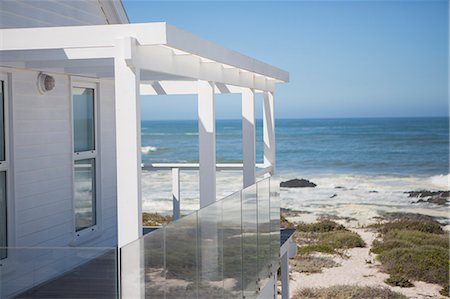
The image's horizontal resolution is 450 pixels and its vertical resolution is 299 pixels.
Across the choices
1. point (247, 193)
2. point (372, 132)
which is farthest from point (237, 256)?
point (372, 132)

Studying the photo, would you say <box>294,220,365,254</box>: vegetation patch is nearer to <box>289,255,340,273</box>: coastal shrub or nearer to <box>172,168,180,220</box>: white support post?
<box>289,255,340,273</box>: coastal shrub

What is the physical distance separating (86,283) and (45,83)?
3.41 m

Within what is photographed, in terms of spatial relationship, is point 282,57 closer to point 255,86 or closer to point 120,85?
point 255,86

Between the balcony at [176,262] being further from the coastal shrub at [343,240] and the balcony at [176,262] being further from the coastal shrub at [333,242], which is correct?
the coastal shrub at [343,240]

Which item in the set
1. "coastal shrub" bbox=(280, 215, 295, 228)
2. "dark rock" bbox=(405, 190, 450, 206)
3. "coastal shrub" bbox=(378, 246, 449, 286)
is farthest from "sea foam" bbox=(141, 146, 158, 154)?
"coastal shrub" bbox=(378, 246, 449, 286)

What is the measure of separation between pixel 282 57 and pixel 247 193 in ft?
130

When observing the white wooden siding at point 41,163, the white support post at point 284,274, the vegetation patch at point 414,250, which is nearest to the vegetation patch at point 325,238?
the vegetation patch at point 414,250

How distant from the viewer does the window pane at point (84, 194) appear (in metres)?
8.41

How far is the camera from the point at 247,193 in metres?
7.67

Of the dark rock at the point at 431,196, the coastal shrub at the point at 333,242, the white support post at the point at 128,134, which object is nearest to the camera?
the white support post at the point at 128,134

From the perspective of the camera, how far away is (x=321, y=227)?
33.1 m

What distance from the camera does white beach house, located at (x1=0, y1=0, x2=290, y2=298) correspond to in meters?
4.59

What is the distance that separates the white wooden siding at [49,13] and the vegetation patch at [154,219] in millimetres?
22313

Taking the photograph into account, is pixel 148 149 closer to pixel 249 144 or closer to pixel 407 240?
pixel 407 240
